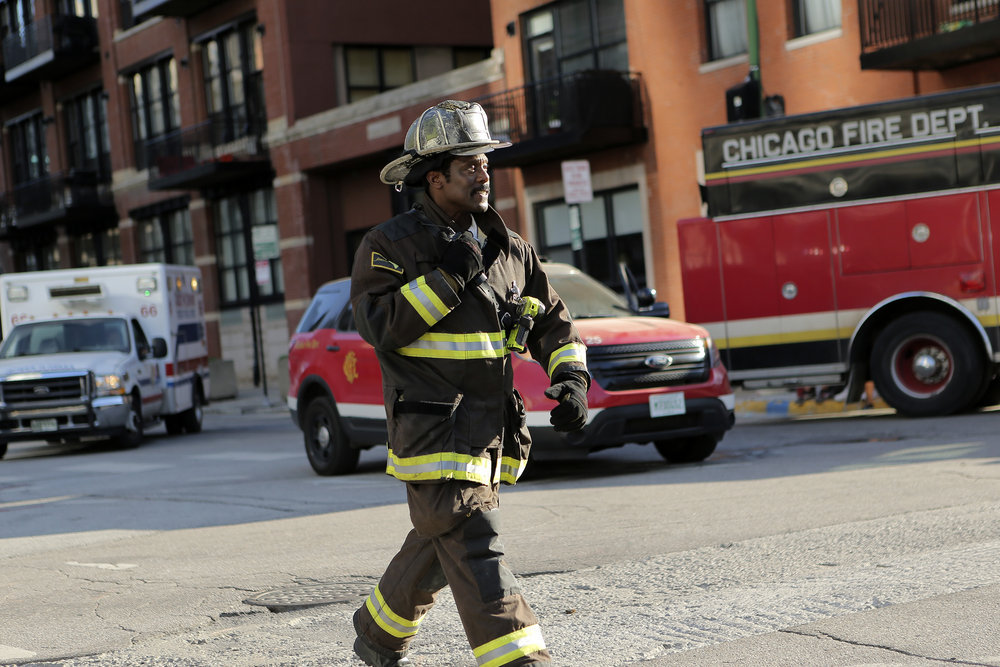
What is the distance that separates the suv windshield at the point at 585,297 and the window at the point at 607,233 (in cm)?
1130

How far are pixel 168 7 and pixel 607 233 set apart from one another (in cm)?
1461

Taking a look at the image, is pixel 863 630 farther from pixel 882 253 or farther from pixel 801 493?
pixel 882 253

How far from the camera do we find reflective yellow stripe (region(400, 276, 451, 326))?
4.00m

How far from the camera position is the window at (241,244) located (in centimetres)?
3206

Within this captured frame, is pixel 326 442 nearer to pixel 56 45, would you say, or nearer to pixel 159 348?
pixel 159 348

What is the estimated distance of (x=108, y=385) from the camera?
16.8m

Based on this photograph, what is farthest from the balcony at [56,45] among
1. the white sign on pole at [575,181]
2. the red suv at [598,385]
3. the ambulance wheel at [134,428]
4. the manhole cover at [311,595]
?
the manhole cover at [311,595]

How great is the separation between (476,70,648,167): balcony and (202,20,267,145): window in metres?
9.32

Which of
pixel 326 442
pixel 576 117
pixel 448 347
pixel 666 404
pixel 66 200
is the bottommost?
pixel 326 442

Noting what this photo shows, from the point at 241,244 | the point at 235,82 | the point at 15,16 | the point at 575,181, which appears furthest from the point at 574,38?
the point at 15,16

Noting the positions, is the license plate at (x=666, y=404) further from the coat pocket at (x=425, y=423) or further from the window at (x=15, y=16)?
the window at (x=15, y=16)

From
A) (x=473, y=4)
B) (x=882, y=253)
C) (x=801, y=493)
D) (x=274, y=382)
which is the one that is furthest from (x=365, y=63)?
(x=801, y=493)

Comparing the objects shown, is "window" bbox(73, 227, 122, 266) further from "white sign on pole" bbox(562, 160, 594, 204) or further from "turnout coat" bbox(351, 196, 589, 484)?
"turnout coat" bbox(351, 196, 589, 484)

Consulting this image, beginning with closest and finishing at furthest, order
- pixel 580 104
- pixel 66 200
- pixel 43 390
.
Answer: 1. pixel 43 390
2. pixel 580 104
3. pixel 66 200
